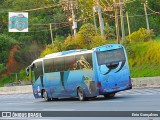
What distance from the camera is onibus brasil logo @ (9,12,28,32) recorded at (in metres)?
40.2

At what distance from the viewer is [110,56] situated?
2888 centimetres

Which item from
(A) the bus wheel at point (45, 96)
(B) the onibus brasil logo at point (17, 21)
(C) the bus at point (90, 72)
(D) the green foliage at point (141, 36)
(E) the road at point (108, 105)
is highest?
(B) the onibus brasil logo at point (17, 21)

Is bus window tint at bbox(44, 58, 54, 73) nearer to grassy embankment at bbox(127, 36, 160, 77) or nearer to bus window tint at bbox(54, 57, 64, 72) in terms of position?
bus window tint at bbox(54, 57, 64, 72)

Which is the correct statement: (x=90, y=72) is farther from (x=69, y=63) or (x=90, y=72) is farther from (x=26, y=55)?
(x=26, y=55)

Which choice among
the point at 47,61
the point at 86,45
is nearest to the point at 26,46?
the point at 86,45

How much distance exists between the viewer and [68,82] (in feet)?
102

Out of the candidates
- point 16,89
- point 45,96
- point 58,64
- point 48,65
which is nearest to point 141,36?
point 16,89

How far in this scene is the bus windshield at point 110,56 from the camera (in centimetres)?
2845

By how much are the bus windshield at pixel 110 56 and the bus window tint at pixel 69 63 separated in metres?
2.19

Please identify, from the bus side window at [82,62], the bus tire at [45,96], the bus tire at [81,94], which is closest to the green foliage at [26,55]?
the bus tire at [45,96]

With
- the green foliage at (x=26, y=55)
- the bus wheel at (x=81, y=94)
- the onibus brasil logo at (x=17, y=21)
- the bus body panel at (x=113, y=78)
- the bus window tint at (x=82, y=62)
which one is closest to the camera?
the bus body panel at (x=113, y=78)

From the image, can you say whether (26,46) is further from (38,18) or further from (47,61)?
(47,61)

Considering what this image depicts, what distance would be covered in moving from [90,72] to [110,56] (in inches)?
56.9

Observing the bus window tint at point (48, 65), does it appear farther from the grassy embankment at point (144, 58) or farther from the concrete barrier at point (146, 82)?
the grassy embankment at point (144, 58)
